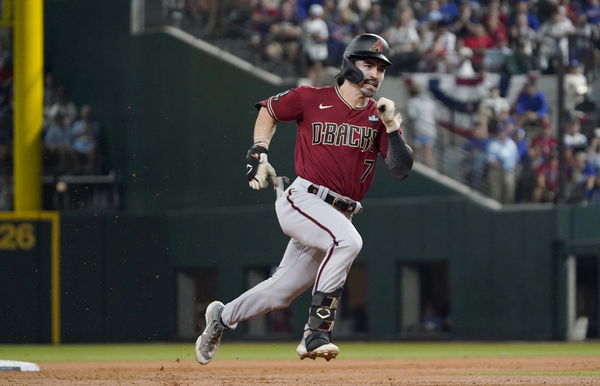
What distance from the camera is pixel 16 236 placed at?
18203 millimetres

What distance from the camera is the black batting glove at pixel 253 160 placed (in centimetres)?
841

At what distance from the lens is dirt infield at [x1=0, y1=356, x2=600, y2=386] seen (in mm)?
9547

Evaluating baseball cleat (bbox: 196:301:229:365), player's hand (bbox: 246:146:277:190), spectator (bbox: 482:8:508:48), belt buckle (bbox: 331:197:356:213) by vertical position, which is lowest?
baseball cleat (bbox: 196:301:229:365)

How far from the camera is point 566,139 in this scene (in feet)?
59.4

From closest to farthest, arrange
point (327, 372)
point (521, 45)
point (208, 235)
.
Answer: point (327, 372)
point (521, 45)
point (208, 235)

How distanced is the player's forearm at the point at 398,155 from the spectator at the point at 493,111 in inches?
402

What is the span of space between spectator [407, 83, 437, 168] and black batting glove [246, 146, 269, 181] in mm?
10524

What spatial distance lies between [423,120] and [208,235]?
371cm

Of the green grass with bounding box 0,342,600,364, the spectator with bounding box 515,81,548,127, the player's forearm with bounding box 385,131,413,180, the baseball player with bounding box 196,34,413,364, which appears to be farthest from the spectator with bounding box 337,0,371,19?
the player's forearm with bounding box 385,131,413,180

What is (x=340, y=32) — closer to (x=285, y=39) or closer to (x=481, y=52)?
(x=285, y=39)

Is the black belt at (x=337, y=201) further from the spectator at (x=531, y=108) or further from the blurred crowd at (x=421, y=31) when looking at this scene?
the blurred crowd at (x=421, y=31)

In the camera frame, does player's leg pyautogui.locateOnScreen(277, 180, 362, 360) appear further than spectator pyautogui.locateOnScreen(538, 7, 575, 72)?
No

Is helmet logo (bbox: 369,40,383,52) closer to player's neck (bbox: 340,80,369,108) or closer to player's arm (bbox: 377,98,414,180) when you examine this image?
player's neck (bbox: 340,80,369,108)

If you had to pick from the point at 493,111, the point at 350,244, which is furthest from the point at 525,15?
the point at 350,244
